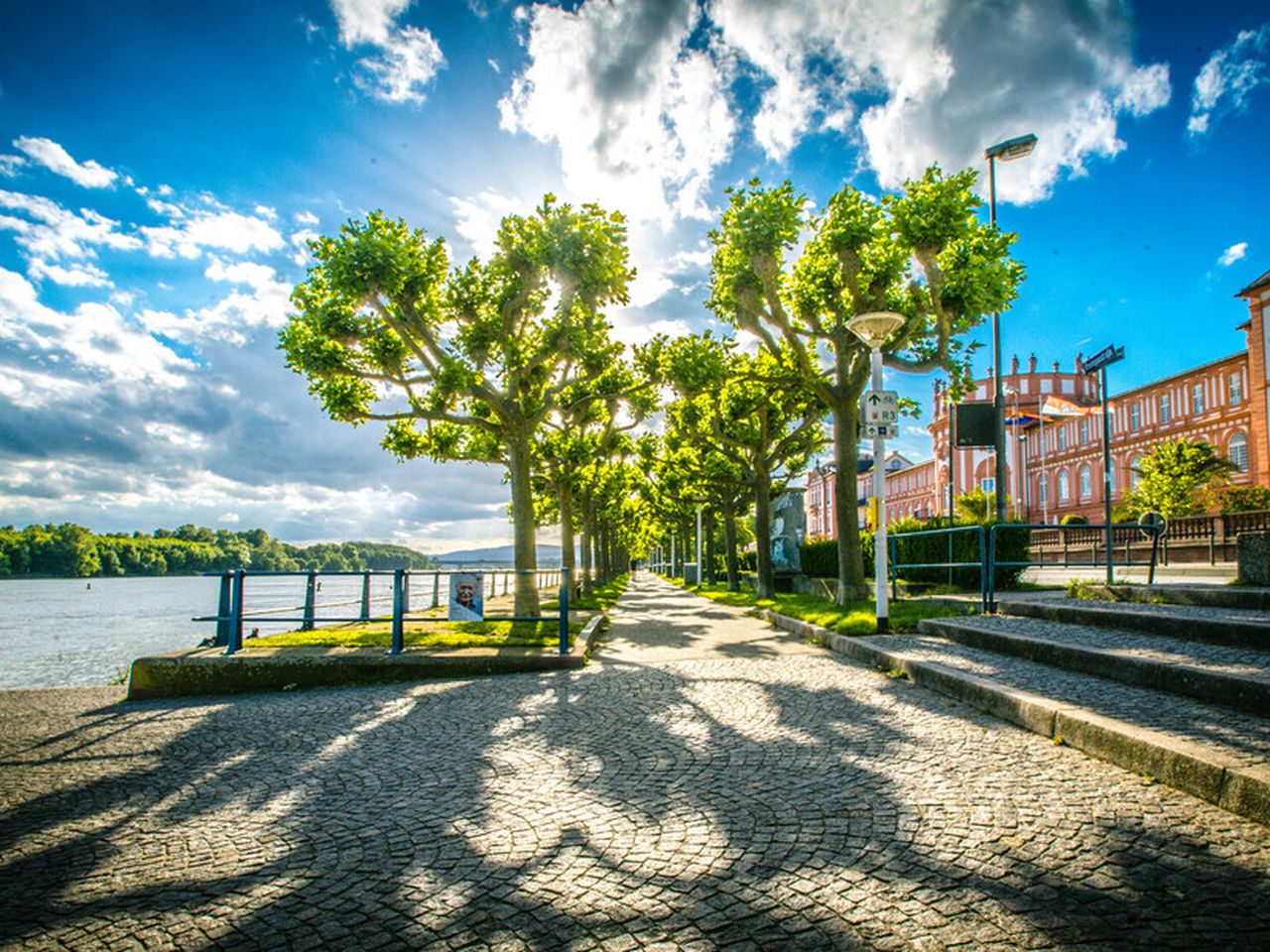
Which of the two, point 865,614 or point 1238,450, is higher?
point 1238,450

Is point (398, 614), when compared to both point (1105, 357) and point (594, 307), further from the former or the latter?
point (1105, 357)

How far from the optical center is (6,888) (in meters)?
2.95

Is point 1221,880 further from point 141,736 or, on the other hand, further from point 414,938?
point 141,736

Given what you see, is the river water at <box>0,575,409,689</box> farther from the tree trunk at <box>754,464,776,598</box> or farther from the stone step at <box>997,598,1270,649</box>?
the tree trunk at <box>754,464,776,598</box>

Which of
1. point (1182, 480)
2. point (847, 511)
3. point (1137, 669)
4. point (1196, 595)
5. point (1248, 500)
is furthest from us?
point (1182, 480)

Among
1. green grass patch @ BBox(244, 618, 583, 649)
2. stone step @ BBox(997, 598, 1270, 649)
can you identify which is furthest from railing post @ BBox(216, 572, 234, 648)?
stone step @ BBox(997, 598, 1270, 649)

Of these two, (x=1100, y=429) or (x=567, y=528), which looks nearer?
(x=567, y=528)

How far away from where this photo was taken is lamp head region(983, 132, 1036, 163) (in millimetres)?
16141

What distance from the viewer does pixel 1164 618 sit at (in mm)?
6797

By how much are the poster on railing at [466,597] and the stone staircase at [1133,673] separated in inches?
202

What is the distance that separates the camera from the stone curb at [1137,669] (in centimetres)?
446

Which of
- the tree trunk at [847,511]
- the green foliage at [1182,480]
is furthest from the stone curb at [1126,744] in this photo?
the green foliage at [1182,480]

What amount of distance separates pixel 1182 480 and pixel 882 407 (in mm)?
33619

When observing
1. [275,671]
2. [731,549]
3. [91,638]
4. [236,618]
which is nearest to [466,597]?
[275,671]
